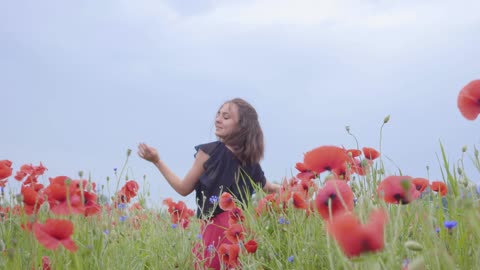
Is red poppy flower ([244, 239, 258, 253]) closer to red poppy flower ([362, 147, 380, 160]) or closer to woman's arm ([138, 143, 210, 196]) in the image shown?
red poppy flower ([362, 147, 380, 160])

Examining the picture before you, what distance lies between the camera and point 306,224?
2475 mm

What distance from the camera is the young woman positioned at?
4.20m

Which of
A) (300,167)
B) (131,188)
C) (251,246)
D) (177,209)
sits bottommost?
(177,209)

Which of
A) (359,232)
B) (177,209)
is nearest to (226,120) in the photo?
(177,209)

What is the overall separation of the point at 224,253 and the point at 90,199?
0.79 metres

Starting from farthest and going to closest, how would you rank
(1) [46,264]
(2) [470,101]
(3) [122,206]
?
(3) [122,206]
(1) [46,264]
(2) [470,101]

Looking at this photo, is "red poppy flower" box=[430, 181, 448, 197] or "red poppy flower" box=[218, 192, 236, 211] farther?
"red poppy flower" box=[218, 192, 236, 211]

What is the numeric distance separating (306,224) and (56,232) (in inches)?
49.4

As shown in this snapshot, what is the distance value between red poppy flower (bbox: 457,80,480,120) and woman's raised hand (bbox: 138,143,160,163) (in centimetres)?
287

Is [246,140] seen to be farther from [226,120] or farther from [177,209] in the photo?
[177,209]

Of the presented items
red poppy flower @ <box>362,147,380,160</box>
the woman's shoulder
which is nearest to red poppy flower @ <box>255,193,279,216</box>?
red poppy flower @ <box>362,147,380,160</box>

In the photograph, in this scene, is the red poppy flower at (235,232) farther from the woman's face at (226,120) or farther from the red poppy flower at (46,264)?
the woman's face at (226,120)

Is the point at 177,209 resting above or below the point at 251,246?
below

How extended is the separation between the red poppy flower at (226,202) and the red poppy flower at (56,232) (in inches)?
53.6
